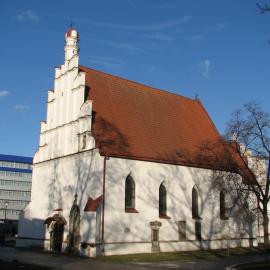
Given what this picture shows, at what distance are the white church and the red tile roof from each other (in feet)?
0.32

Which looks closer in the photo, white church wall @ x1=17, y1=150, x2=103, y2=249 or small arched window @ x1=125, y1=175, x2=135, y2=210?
white church wall @ x1=17, y1=150, x2=103, y2=249

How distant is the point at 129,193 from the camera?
30.4 metres

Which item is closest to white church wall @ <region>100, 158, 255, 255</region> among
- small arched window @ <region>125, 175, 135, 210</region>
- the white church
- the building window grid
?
the white church

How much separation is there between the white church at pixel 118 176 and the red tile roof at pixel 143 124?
0.10 meters

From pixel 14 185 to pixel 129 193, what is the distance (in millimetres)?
70256

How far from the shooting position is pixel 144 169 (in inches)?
1232

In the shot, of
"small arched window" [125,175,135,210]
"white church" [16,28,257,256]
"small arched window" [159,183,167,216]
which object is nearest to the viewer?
"white church" [16,28,257,256]

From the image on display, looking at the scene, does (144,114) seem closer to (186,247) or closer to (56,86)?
(56,86)

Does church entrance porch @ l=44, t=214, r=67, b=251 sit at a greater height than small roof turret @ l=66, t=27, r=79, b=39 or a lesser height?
lesser

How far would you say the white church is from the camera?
29.1 metres

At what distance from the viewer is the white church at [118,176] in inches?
1147

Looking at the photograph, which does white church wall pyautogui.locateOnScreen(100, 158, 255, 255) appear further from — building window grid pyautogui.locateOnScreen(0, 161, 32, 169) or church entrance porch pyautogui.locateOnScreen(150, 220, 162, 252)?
building window grid pyautogui.locateOnScreen(0, 161, 32, 169)

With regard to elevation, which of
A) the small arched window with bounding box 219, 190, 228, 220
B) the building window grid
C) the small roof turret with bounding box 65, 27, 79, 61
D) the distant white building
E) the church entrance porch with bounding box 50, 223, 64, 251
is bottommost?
the church entrance porch with bounding box 50, 223, 64, 251

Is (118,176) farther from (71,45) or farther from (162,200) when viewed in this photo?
(71,45)
